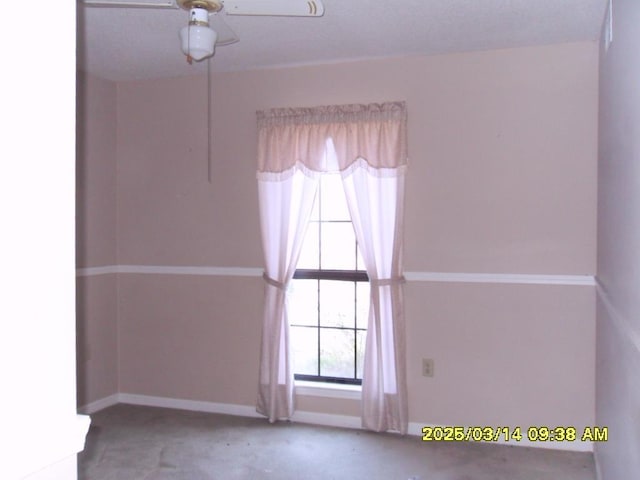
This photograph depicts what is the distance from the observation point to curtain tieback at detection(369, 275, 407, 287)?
3.25 m

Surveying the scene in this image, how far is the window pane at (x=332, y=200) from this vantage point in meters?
3.53

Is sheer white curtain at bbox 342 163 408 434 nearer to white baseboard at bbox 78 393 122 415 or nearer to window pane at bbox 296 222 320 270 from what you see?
window pane at bbox 296 222 320 270

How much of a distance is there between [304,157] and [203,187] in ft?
2.63

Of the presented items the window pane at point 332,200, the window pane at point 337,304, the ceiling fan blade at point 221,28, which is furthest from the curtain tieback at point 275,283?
the ceiling fan blade at point 221,28

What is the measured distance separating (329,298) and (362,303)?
0.76ft

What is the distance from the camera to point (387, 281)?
10.7ft

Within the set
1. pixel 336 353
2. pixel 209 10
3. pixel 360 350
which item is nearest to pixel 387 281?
pixel 360 350

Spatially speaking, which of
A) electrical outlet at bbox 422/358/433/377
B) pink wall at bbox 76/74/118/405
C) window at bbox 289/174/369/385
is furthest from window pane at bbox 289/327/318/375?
pink wall at bbox 76/74/118/405

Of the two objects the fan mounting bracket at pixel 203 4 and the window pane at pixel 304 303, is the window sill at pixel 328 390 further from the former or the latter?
the fan mounting bracket at pixel 203 4

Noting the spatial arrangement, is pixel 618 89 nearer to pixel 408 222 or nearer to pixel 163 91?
pixel 408 222

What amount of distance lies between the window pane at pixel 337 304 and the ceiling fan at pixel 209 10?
6.25 ft

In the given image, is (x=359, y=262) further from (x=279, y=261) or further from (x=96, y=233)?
(x=96, y=233)
